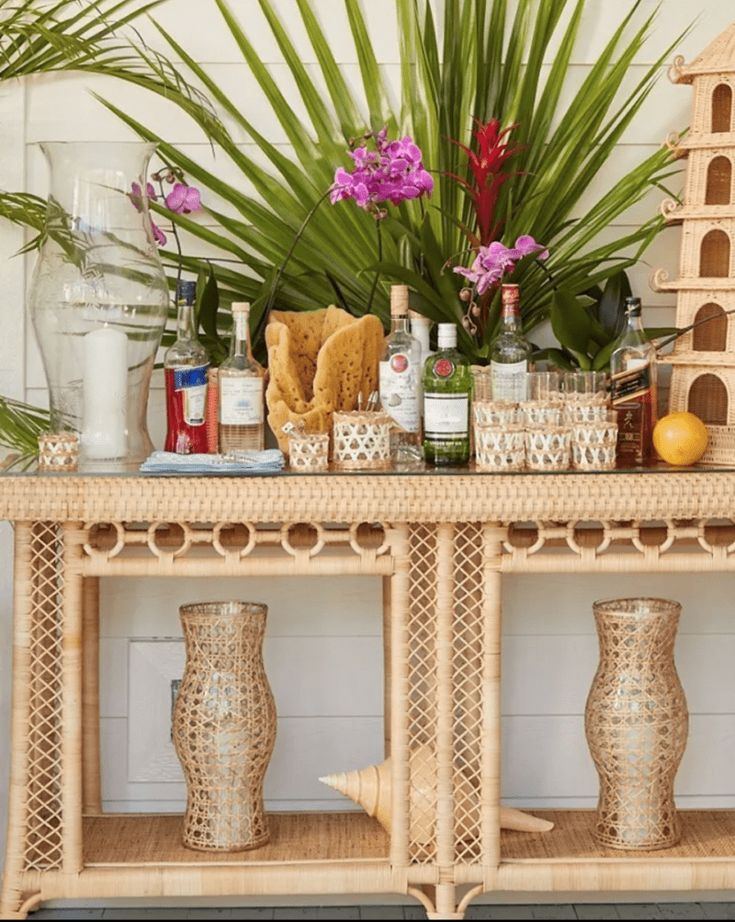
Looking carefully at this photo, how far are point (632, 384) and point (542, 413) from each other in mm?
205

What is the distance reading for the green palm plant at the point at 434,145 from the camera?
249 cm

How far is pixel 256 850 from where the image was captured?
7.36 ft

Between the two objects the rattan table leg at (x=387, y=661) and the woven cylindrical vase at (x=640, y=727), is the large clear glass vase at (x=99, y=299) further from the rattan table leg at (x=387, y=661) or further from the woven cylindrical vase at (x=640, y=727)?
the woven cylindrical vase at (x=640, y=727)

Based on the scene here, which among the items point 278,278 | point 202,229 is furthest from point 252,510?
point 202,229

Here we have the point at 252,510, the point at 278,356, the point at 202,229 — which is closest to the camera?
the point at 252,510

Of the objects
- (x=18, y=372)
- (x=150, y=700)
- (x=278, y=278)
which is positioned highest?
(x=278, y=278)

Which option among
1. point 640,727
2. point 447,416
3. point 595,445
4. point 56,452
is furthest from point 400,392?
point 640,727

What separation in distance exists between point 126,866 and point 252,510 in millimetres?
629

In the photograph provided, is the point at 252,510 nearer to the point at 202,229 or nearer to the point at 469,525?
the point at 469,525

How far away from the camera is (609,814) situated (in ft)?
7.53

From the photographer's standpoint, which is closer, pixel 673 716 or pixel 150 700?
pixel 673 716

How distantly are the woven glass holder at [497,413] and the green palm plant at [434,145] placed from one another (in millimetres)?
391

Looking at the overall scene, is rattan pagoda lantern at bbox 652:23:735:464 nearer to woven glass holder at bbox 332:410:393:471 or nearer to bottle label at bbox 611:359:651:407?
bottle label at bbox 611:359:651:407

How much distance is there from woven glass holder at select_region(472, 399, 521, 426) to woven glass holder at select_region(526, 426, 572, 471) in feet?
0.11
